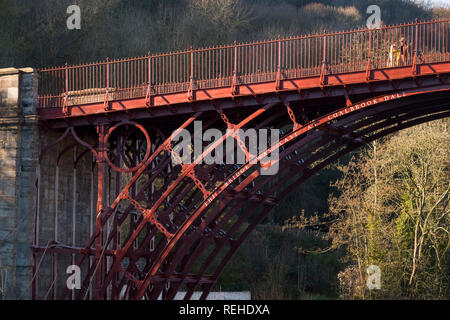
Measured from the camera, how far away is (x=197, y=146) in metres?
22.9

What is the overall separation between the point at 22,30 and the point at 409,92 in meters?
32.0

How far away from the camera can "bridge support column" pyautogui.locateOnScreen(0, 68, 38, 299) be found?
904 inches

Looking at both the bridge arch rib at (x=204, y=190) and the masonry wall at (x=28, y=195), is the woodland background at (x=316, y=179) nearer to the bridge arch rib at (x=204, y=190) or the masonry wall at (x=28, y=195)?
the bridge arch rib at (x=204, y=190)

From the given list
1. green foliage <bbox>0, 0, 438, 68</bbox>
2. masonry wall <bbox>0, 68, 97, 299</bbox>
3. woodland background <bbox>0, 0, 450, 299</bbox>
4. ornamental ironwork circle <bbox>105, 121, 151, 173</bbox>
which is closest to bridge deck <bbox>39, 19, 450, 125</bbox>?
ornamental ironwork circle <bbox>105, 121, 151, 173</bbox>

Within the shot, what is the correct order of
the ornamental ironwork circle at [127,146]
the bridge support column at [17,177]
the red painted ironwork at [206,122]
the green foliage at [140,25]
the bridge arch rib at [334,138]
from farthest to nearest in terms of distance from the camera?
1. the green foliage at [140,25]
2. the bridge support column at [17,177]
3. the ornamental ironwork circle at [127,146]
4. the bridge arch rib at [334,138]
5. the red painted ironwork at [206,122]

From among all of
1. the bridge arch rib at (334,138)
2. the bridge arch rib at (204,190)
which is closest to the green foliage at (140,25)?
the bridge arch rib at (204,190)

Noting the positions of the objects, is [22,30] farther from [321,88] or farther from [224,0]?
[321,88]

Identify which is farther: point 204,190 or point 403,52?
point 204,190

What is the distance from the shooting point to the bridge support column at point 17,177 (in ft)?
75.4

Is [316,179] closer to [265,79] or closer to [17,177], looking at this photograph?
[17,177]

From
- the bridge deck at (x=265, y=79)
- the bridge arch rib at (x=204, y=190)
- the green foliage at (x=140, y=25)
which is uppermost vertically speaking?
the green foliage at (x=140, y=25)

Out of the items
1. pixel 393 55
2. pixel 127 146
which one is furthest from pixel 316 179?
pixel 393 55

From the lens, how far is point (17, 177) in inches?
921
